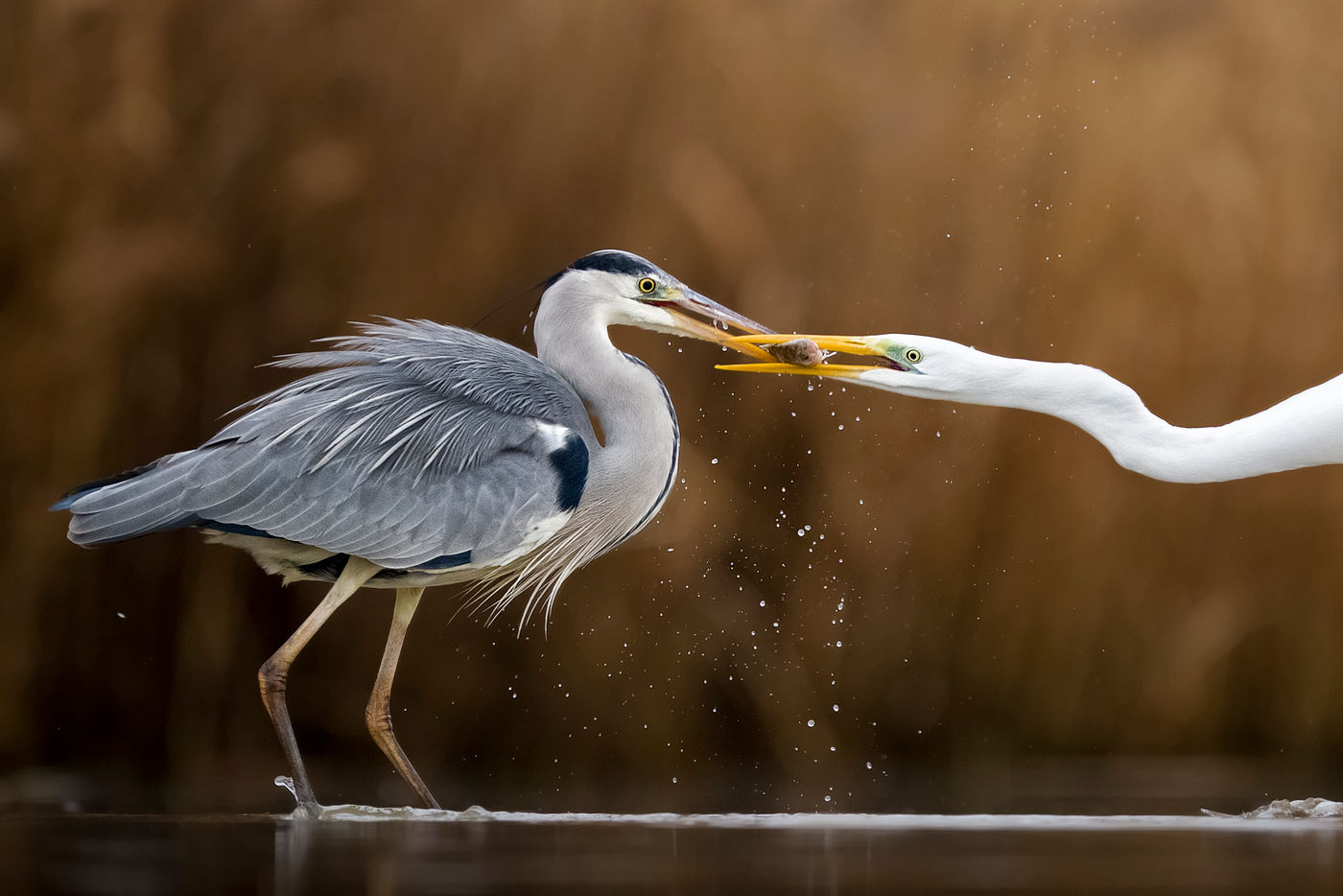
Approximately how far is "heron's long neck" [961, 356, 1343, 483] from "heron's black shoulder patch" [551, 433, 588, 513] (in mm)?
860

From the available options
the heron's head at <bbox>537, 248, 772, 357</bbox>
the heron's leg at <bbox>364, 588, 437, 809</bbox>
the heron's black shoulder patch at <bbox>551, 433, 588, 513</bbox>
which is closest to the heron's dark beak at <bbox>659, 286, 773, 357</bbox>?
the heron's head at <bbox>537, 248, 772, 357</bbox>

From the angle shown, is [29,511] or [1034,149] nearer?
[29,511]

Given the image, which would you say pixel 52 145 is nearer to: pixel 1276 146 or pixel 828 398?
pixel 828 398

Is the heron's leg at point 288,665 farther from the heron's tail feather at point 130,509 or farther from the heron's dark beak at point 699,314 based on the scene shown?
the heron's dark beak at point 699,314

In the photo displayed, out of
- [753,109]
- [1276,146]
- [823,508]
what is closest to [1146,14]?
[1276,146]

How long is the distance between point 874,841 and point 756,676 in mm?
1430

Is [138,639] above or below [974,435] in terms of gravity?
below

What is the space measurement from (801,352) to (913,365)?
10.1 inches

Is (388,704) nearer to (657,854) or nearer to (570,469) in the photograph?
(570,469)

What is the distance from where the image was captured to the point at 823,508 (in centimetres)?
412

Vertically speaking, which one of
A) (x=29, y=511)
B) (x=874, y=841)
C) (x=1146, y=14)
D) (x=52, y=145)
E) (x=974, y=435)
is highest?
(x=1146, y=14)

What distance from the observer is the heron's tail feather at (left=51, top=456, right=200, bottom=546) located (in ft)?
9.59

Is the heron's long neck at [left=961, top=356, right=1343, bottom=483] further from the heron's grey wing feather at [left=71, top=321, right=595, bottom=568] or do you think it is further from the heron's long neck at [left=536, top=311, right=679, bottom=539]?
the heron's grey wing feather at [left=71, top=321, right=595, bottom=568]

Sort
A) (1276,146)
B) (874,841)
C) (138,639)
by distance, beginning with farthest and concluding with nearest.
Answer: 1. (1276,146)
2. (138,639)
3. (874,841)
